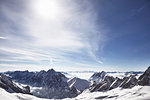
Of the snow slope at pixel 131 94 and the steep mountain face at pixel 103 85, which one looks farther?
the steep mountain face at pixel 103 85

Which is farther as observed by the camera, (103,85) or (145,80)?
(103,85)

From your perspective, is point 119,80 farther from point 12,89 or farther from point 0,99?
point 12,89

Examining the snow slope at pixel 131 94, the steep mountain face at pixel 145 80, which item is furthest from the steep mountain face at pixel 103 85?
the snow slope at pixel 131 94

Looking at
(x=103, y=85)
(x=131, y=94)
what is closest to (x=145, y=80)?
(x=103, y=85)

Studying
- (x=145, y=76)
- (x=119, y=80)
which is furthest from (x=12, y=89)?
(x=145, y=76)

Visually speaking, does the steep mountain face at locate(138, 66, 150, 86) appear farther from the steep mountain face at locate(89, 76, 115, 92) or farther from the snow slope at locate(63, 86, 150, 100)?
the snow slope at locate(63, 86, 150, 100)

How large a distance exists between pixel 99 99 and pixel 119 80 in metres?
79.6

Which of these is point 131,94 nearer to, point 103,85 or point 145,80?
point 145,80

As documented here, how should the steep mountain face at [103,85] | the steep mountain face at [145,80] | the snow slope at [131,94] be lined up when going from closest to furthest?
1. the snow slope at [131,94]
2. the steep mountain face at [145,80]
3. the steep mountain face at [103,85]

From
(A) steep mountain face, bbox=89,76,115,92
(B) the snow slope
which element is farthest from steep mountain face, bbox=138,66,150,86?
(B) the snow slope

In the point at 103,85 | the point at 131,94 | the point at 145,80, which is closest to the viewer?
the point at 131,94

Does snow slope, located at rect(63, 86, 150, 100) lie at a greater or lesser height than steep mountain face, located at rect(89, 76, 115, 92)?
greater

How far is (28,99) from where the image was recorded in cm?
3691

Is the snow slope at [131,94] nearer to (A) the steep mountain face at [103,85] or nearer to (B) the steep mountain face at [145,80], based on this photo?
(B) the steep mountain face at [145,80]
